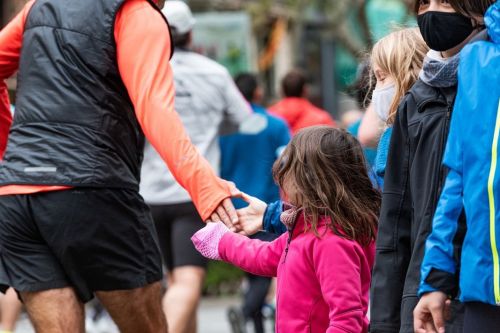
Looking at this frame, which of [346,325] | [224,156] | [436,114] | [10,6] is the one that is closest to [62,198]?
[346,325]

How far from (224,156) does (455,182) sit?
624cm

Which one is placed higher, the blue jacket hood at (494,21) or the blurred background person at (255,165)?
the blue jacket hood at (494,21)

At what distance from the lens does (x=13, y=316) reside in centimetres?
853

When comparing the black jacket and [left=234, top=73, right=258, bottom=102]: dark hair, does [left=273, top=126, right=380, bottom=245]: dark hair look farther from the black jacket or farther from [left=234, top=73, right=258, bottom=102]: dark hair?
[left=234, top=73, right=258, bottom=102]: dark hair

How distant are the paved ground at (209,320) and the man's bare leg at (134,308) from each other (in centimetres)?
563

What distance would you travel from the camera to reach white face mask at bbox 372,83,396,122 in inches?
185

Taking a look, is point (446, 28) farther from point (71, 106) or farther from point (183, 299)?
point (183, 299)

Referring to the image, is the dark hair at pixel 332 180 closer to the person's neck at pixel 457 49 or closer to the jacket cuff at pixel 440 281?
the person's neck at pixel 457 49

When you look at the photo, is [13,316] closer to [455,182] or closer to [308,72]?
[455,182]

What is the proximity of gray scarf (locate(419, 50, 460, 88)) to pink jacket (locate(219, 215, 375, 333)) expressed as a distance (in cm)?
75

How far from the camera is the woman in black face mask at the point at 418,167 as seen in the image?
3.75 metres

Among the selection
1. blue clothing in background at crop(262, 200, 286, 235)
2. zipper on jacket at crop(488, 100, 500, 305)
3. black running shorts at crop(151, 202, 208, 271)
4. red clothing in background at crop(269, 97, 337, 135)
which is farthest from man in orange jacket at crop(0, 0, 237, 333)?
red clothing in background at crop(269, 97, 337, 135)

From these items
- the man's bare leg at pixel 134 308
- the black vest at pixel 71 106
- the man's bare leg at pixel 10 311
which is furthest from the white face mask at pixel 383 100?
the man's bare leg at pixel 10 311

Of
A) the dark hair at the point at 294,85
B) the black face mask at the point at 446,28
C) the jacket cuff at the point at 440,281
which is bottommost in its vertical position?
the dark hair at the point at 294,85
